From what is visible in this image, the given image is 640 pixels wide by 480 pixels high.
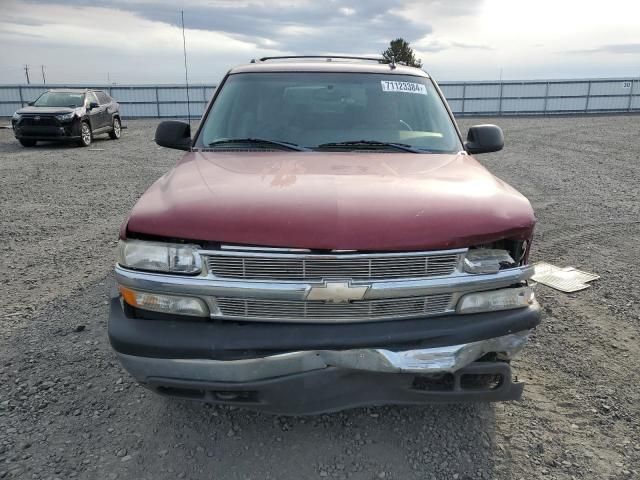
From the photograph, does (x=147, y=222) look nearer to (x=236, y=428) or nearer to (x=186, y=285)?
(x=186, y=285)

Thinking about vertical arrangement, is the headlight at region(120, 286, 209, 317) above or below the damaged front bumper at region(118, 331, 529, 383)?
above

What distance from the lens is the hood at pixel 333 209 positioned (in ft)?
6.92

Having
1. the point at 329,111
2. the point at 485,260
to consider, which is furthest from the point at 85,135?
the point at 485,260

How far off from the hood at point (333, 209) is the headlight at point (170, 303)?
0.94ft

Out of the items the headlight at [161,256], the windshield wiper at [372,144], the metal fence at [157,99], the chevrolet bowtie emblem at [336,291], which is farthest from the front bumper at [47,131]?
the chevrolet bowtie emblem at [336,291]

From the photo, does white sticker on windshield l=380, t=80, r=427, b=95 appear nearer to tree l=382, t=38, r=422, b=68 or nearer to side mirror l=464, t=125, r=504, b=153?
side mirror l=464, t=125, r=504, b=153

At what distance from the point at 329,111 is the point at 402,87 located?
2.12ft

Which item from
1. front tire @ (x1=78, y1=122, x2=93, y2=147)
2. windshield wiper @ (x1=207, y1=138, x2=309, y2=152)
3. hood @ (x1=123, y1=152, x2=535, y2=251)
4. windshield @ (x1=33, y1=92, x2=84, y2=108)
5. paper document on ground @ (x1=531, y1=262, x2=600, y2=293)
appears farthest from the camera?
windshield @ (x1=33, y1=92, x2=84, y2=108)

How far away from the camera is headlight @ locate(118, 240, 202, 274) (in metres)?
2.20

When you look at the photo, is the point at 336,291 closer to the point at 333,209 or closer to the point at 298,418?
the point at 333,209

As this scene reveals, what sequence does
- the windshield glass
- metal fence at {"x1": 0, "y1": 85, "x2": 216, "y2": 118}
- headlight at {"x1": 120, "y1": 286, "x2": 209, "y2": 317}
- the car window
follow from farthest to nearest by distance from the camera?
metal fence at {"x1": 0, "y1": 85, "x2": 216, "y2": 118}, the car window, the windshield glass, headlight at {"x1": 120, "y1": 286, "x2": 209, "y2": 317}

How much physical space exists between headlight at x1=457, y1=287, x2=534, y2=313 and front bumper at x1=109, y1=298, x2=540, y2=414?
0.04 m

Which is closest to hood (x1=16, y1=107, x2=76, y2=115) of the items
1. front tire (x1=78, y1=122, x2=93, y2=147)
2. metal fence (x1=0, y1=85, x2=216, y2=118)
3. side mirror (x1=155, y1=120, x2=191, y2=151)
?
front tire (x1=78, y1=122, x2=93, y2=147)

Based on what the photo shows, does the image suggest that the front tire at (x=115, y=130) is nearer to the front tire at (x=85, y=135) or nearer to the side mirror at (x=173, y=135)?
the front tire at (x=85, y=135)
